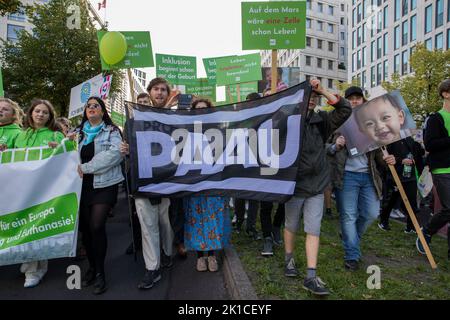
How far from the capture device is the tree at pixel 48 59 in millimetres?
18328

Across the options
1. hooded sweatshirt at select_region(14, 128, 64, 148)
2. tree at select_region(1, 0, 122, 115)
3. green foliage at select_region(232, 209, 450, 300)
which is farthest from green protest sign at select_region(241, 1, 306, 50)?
tree at select_region(1, 0, 122, 115)

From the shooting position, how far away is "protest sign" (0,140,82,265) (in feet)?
11.8

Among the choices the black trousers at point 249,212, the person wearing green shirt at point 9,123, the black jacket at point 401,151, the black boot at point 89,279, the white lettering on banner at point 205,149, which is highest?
the person wearing green shirt at point 9,123

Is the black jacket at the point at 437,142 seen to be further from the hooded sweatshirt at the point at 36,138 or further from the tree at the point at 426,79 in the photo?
the tree at the point at 426,79

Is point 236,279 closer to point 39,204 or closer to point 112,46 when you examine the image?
point 39,204

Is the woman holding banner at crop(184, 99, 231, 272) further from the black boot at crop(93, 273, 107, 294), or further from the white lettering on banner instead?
the black boot at crop(93, 273, 107, 294)

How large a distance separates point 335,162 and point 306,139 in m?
0.76

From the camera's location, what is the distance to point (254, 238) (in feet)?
16.9

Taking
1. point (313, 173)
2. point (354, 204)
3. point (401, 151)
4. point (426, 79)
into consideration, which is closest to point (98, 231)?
point (313, 173)


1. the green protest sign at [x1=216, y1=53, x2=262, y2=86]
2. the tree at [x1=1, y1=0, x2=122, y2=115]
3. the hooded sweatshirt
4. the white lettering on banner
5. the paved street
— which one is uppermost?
the tree at [x1=1, y1=0, x2=122, y2=115]

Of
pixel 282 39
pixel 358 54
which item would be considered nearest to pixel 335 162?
pixel 282 39

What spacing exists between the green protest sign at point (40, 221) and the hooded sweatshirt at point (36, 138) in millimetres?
698

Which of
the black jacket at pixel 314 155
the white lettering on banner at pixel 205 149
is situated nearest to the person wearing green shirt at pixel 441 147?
the black jacket at pixel 314 155

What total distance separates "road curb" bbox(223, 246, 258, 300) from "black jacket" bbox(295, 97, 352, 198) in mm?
1004
